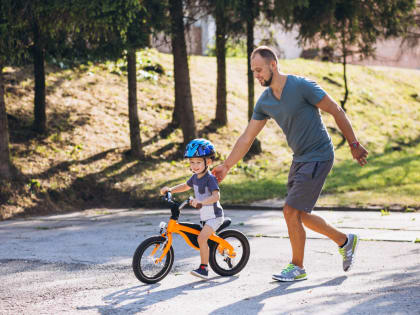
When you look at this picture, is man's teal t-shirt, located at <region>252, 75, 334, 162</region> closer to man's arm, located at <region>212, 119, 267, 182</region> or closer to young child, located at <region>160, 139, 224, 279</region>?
man's arm, located at <region>212, 119, 267, 182</region>

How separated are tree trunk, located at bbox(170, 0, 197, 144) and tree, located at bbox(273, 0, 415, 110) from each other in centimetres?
247

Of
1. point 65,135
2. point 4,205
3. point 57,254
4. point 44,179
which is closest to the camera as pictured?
point 57,254

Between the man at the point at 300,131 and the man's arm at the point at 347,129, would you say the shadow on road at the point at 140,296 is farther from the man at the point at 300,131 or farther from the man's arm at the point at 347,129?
the man's arm at the point at 347,129

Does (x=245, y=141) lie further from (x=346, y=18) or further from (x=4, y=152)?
(x=346, y=18)

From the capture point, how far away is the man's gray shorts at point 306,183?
581cm

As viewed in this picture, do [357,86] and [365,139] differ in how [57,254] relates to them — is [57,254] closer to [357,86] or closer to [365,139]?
[365,139]

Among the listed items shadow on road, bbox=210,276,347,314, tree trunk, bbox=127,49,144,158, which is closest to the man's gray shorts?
shadow on road, bbox=210,276,347,314

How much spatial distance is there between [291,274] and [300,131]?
1.30 m

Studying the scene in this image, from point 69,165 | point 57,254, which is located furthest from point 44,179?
point 57,254

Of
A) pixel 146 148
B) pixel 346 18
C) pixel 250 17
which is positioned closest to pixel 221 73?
pixel 250 17

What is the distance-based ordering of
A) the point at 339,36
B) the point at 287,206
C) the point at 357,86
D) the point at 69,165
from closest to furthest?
the point at 287,206
the point at 69,165
the point at 339,36
the point at 357,86

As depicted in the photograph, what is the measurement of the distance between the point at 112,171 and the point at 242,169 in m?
3.41

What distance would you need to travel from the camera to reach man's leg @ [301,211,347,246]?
5988mm

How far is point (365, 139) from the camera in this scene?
22156 mm
